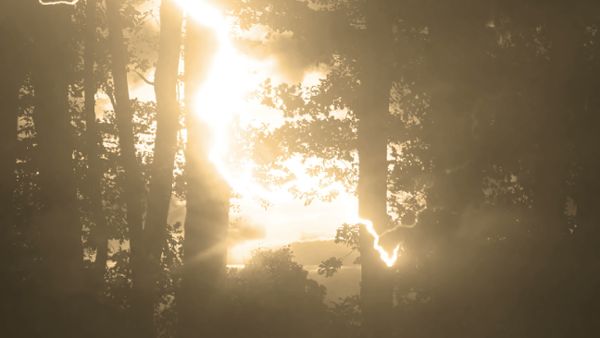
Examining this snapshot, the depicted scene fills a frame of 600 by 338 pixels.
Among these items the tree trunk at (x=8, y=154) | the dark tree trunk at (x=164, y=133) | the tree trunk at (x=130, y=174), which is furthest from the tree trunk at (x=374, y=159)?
the tree trunk at (x=8, y=154)

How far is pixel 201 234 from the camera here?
1673 centimetres

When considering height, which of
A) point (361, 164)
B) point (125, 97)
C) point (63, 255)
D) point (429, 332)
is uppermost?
point (125, 97)

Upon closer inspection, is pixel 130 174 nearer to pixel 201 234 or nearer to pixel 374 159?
pixel 201 234

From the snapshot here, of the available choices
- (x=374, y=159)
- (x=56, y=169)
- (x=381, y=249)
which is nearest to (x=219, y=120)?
(x=56, y=169)

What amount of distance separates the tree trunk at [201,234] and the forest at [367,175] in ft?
0.15

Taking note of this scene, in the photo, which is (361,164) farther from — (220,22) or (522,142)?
(220,22)

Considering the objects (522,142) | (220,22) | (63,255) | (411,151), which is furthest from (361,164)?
(63,255)

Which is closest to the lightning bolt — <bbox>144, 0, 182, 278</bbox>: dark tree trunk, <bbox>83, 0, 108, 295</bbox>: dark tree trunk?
<bbox>144, 0, 182, 278</bbox>: dark tree trunk

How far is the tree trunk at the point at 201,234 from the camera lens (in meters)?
16.2

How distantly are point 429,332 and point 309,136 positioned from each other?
4.96 m

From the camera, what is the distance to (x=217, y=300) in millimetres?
16703

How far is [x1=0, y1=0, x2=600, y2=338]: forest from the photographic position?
15.4m

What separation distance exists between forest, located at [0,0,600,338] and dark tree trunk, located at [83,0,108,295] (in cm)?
93

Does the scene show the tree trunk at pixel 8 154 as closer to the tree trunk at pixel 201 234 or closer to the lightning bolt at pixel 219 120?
the lightning bolt at pixel 219 120
